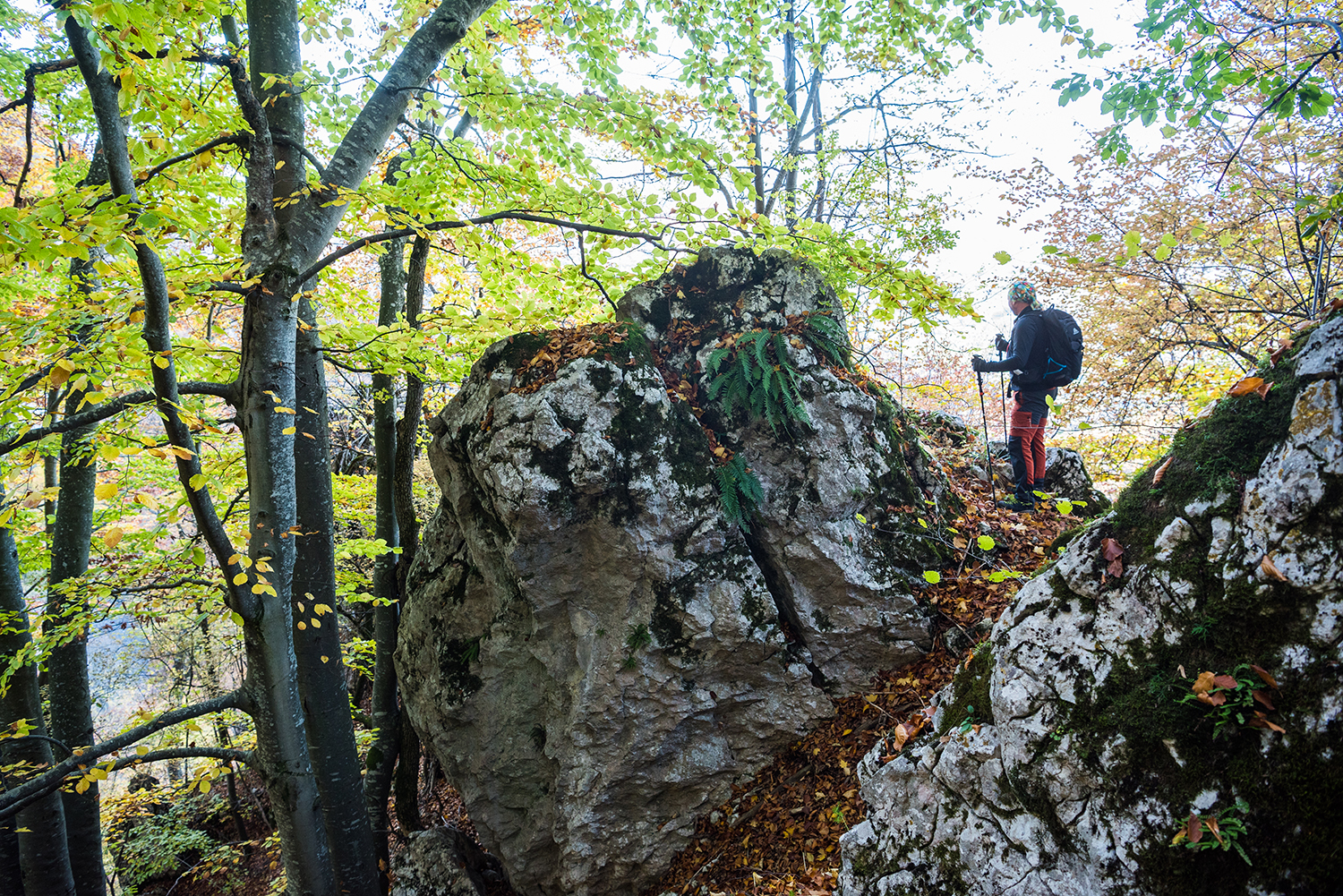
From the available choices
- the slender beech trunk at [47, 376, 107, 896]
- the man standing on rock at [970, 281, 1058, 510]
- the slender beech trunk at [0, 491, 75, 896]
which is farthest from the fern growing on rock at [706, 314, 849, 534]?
the slender beech trunk at [0, 491, 75, 896]

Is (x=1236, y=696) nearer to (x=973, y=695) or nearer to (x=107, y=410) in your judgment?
(x=973, y=695)

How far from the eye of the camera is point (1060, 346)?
17.8 feet

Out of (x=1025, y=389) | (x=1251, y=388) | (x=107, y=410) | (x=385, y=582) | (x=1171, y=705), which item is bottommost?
(x=1171, y=705)

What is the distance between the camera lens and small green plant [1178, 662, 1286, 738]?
2088mm

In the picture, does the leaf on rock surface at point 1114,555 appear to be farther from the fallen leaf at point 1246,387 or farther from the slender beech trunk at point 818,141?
the slender beech trunk at point 818,141

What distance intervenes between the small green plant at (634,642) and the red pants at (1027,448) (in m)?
4.06

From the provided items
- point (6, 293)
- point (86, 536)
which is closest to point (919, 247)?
point (6, 293)

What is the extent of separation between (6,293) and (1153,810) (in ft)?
32.3

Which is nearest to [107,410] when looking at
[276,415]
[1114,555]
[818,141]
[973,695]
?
[276,415]

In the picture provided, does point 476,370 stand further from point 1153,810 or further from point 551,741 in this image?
point 1153,810

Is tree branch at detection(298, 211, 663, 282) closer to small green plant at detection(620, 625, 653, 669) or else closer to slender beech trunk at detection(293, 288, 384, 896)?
slender beech trunk at detection(293, 288, 384, 896)

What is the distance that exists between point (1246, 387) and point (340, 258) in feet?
26.0

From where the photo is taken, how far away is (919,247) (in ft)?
25.7

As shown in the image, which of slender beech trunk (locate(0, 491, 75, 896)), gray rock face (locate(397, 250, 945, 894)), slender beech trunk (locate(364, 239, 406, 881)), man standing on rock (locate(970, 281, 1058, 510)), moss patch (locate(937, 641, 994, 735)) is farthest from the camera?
slender beech trunk (locate(364, 239, 406, 881))
